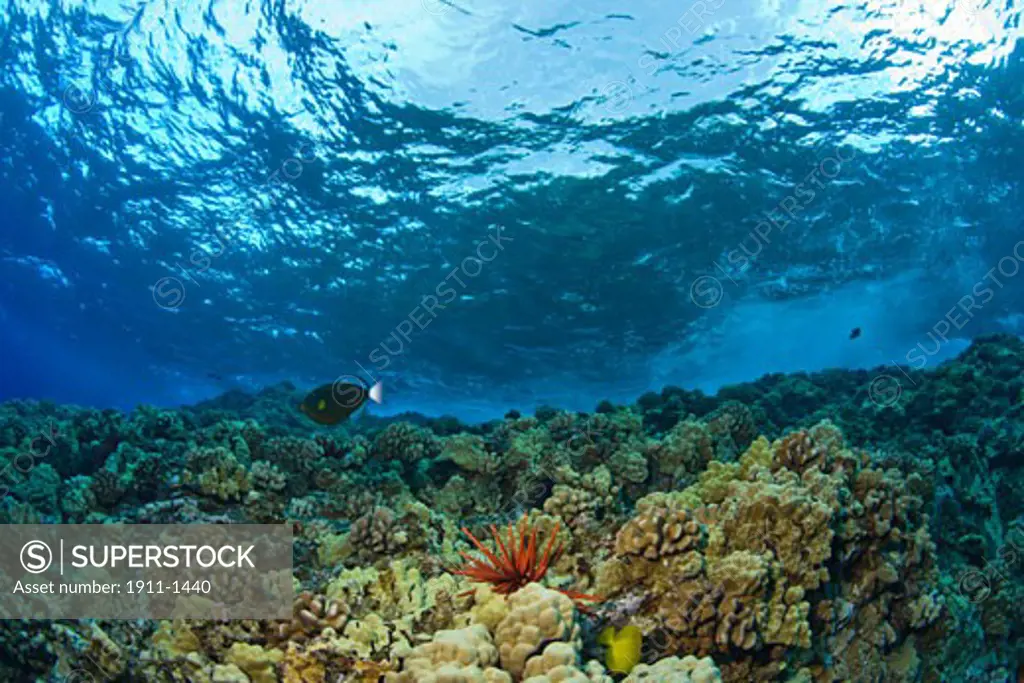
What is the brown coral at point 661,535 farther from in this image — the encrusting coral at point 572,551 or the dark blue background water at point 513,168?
the dark blue background water at point 513,168

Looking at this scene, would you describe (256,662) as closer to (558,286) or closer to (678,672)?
(678,672)

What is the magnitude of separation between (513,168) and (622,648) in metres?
16.9

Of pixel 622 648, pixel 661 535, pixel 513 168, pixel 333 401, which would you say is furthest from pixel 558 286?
pixel 622 648

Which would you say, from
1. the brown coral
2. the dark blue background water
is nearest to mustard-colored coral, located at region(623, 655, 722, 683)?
the brown coral

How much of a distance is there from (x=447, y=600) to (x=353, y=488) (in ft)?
14.1

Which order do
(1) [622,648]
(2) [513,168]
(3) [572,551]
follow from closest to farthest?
1. (1) [622,648]
2. (3) [572,551]
3. (2) [513,168]

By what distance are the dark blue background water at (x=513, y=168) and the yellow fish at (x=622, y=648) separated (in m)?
13.3

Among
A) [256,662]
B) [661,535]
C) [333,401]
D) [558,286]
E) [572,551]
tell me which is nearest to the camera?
[256,662]

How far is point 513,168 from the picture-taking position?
18.4 metres

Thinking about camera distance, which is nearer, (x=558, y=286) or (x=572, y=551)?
(x=572, y=551)

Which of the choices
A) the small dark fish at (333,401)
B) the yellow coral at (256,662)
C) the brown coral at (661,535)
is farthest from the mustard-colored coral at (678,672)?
the small dark fish at (333,401)

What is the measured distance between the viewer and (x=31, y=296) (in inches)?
1500

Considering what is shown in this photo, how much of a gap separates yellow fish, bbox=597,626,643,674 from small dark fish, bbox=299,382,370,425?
400cm

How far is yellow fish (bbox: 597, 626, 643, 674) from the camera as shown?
10.7 feet
